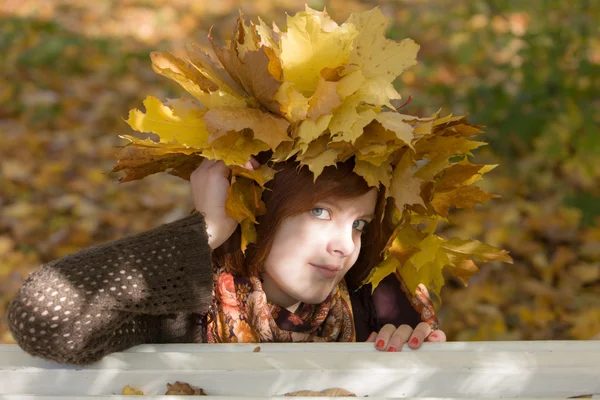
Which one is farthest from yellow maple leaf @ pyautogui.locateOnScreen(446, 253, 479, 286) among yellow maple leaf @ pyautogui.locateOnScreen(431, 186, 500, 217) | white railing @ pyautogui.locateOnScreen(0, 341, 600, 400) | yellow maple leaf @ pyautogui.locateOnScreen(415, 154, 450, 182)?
white railing @ pyautogui.locateOnScreen(0, 341, 600, 400)

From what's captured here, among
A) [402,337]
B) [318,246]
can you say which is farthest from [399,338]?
[318,246]

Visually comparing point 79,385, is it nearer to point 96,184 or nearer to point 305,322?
point 305,322

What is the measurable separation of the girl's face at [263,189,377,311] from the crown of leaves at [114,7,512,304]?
9cm

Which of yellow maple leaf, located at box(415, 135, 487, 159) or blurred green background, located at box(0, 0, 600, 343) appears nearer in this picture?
yellow maple leaf, located at box(415, 135, 487, 159)

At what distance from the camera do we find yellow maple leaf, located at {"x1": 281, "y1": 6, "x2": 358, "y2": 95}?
1.54m

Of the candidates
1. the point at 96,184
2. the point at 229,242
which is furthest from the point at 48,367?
the point at 96,184

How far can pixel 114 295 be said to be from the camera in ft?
5.02

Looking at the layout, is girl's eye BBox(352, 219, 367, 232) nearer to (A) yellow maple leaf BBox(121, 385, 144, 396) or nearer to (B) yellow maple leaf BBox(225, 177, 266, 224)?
(B) yellow maple leaf BBox(225, 177, 266, 224)

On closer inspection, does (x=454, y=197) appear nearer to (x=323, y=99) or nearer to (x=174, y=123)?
(x=323, y=99)

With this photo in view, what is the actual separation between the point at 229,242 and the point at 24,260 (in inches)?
87.4

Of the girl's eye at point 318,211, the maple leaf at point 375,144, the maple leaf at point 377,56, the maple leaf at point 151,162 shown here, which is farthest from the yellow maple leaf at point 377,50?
Result: the maple leaf at point 151,162

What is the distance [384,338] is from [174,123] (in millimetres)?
616

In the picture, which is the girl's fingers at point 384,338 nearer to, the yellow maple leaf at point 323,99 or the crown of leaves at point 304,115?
the crown of leaves at point 304,115

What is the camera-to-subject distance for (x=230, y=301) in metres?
1.80
